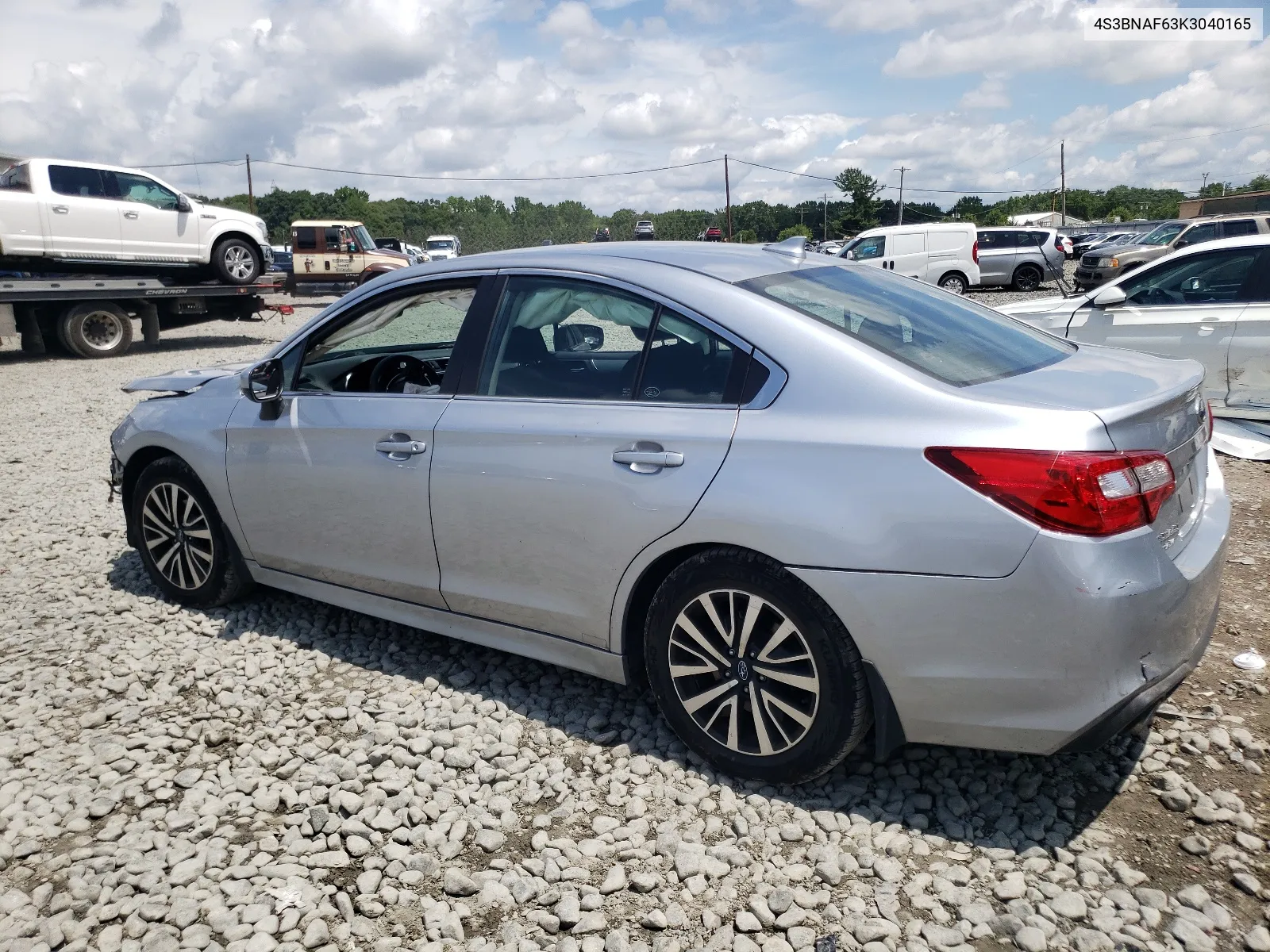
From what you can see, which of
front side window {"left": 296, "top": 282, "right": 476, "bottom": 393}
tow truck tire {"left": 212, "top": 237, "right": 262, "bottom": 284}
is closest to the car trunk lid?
front side window {"left": 296, "top": 282, "right": 476, "bottom": 393}

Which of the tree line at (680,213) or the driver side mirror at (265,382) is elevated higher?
the tree line at (680,213)

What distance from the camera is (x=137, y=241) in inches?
641

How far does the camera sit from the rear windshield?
2.92 meters

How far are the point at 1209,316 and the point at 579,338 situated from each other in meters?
6.35

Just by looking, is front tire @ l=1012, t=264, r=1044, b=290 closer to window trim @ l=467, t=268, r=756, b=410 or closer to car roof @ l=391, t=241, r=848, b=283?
car roof @ l=391, t=241, r=848, b=283

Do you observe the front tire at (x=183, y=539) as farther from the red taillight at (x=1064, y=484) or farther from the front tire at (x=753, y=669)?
the red taillight at (x=1064, y=484)

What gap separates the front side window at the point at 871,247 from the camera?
2188 centimetres

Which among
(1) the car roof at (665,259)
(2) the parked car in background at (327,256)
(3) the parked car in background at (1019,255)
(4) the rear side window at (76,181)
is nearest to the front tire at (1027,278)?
(3) the parked car in background at (1019,255)

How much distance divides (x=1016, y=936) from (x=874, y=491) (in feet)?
3.69

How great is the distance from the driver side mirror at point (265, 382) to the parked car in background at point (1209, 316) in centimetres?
577

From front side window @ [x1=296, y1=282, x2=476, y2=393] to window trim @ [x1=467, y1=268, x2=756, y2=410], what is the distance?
0.24 m

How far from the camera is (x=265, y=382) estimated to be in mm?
4051

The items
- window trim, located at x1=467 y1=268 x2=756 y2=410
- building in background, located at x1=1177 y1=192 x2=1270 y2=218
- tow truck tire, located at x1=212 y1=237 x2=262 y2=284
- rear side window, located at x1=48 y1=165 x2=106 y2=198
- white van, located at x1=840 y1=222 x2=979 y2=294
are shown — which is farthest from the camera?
building in background, located at x1=1177 y1=192 x2=1270 y2=218

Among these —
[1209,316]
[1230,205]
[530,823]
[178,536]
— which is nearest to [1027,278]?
[1209,316]
